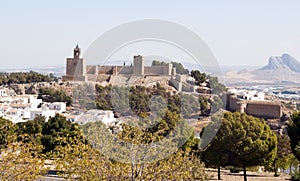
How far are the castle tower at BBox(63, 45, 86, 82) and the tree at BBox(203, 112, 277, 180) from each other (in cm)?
3471

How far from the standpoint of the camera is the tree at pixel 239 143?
16672 millimetres

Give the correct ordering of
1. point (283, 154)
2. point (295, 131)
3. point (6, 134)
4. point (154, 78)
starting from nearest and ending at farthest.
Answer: point (6, 134) < point (295, 131) < point (283, 154) < point (154, 78)

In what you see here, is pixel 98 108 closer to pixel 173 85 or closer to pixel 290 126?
pixel 173 85

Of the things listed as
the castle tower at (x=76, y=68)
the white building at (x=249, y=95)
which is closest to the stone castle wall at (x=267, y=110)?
the white building at (x=249, y=95)

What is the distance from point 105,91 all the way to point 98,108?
261 inches

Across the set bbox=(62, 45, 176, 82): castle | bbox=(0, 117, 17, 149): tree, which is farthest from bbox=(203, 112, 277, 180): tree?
bbox=(62, 45, 176, 82): castle

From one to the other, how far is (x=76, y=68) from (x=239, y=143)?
41043 mm

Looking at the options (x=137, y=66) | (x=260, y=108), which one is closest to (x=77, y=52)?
(x=137, y=66)

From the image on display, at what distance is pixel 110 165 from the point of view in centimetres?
888

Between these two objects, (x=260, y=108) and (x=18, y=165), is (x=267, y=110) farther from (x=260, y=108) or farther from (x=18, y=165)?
(x=18, y=165)

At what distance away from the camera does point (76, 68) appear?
55719 mm

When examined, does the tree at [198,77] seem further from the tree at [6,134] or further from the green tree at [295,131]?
the green tree at [295,131]

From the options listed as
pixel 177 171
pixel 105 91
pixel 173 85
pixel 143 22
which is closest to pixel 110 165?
pixel 177 171

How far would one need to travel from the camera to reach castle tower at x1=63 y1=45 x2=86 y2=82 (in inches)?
2090
